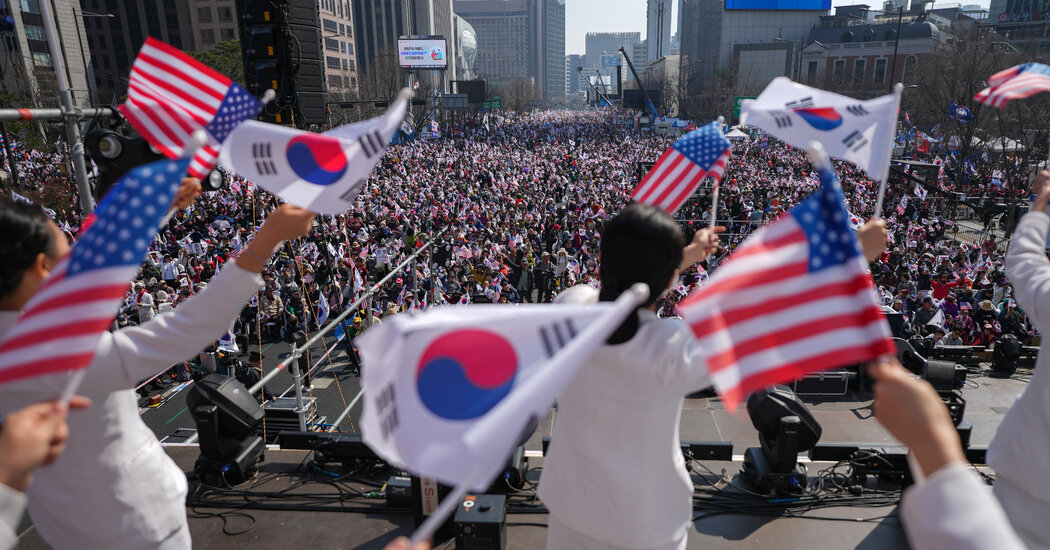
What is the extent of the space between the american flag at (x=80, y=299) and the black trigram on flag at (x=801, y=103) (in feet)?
11.3

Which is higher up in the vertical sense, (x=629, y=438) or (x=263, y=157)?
(x=263, y=157)

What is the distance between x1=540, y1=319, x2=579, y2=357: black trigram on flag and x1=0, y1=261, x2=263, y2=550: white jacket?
1.23m

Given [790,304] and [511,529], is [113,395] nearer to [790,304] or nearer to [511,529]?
[790,304]

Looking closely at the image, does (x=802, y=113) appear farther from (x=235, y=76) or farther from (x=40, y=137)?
(x=235, y=76)

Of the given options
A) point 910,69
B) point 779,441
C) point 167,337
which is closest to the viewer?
point 167,337

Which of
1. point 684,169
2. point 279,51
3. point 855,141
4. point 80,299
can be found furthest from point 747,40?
point 80,299

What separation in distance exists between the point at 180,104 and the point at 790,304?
3.36 metres

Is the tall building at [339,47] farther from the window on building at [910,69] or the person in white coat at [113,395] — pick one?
the person in white coat at [113,395]

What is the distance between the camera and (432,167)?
3494 cm

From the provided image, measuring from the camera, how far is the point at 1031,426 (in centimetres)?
267

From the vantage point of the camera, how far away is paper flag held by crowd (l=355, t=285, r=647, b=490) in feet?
4.99

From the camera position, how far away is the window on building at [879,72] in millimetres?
72562

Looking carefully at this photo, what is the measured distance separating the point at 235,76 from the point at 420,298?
43.8 meters

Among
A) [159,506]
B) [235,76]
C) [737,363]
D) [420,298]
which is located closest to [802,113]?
[737,363]
